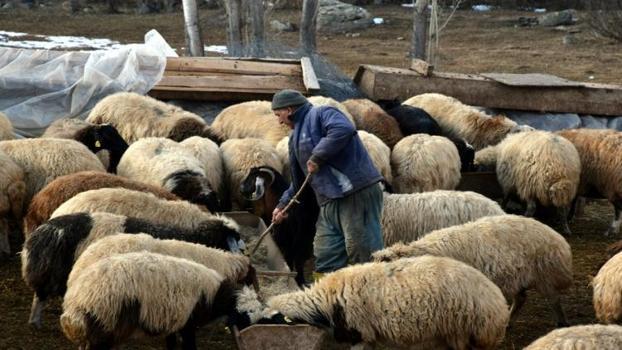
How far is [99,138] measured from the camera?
11.5 m

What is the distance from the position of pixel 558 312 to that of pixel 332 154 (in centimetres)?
222

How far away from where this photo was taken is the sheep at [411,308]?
679 centimetres

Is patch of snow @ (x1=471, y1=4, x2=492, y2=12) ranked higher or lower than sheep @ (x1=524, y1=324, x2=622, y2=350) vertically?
lower

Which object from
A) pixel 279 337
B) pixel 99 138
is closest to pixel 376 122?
pixel 99 138

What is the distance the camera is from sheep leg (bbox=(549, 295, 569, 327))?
323 inches

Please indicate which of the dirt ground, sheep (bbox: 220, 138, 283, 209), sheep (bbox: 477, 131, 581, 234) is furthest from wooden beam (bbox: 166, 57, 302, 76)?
the dirt ground

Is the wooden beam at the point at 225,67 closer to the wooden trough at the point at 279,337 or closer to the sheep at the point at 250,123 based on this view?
the sheep at the point at 250,123

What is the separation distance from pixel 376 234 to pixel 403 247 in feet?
1.82

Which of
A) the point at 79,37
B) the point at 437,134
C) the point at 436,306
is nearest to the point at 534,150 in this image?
the point at 437,134

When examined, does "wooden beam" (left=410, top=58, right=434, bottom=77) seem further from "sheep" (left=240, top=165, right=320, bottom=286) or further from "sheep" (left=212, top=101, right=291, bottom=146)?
"sheep" (left=240, top=165, right=320, bottom=286)

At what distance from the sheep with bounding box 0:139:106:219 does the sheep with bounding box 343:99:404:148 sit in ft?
11.4

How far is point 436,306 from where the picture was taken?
678 cm

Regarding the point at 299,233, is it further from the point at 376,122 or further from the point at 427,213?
the point at 376,122

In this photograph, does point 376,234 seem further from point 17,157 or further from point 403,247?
point 17,157
